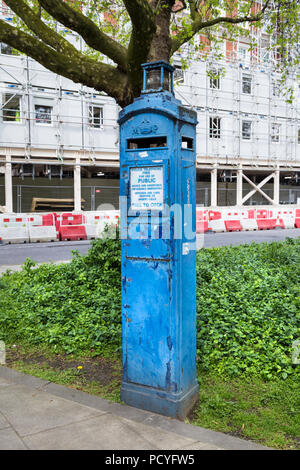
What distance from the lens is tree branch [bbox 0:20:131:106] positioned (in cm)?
618

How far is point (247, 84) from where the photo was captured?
99.4 ft

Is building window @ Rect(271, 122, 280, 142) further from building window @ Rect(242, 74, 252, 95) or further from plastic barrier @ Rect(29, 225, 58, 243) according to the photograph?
plastic barrier @ Rect(29, 225, 58, 243)

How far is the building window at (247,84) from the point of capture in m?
30.0

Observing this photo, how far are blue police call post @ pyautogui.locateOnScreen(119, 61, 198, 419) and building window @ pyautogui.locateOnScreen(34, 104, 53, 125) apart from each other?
66.1ft

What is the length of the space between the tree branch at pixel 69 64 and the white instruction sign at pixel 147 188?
322 centimetres

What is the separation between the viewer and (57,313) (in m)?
6.13

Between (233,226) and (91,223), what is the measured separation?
7.71 m

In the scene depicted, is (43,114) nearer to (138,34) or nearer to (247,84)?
(247,84)

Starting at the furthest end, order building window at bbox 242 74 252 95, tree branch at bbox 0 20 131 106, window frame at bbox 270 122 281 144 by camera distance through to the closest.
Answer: window frame at bbox 270 122 281 144
building window at bbox 242 74 252 95
tree branch at bbox 0 20 131 106

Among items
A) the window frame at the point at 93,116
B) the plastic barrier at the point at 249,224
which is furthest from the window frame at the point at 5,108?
the plastic barrier at the point at 249,224

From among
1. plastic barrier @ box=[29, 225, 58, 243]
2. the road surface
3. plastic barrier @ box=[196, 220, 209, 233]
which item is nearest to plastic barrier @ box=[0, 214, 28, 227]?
plastic barrier @ box=[29, 225, 58, 243]

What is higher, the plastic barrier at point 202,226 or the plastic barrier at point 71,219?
the plastic barrier at point 71,219

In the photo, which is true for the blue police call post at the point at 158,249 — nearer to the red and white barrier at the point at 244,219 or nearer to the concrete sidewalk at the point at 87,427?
the concrete sidewalk at the point at 87,427
